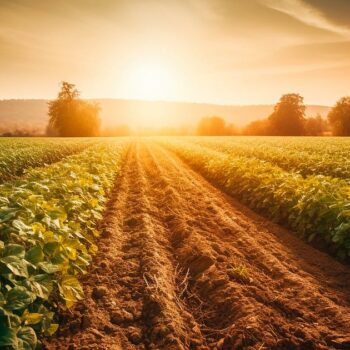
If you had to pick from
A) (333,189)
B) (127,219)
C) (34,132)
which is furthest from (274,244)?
(34,132)

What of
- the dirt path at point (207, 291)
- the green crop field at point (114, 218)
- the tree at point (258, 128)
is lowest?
the dirt path at point (207, 291)

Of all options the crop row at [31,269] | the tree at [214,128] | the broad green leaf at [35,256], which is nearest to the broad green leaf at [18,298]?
the crop row at [31,269]

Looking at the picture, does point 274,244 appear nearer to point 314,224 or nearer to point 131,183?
point 314,224

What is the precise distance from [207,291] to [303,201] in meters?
3.92

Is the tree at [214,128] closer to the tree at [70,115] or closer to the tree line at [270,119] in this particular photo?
the tree line at [270,119]

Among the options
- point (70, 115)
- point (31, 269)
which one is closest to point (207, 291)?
point (31, 269)

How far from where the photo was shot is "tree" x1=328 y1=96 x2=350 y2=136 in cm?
7556

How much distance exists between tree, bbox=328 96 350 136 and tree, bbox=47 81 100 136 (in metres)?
57.6

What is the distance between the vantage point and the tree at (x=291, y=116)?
8188 centimetres

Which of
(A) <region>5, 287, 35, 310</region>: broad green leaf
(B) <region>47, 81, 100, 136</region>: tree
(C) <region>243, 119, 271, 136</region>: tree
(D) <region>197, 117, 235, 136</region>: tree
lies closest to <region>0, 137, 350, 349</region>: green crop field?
(A) <region>5, 287, 35, 310</region>: broad green leaf

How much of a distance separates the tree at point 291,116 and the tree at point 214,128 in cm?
1805

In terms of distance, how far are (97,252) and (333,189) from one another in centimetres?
532

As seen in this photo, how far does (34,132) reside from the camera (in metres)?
89.8

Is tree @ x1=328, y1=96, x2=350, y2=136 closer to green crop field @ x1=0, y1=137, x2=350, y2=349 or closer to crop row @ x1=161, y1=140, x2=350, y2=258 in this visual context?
green crop field @ x1=0, y1=137, x2=350, y2=349
